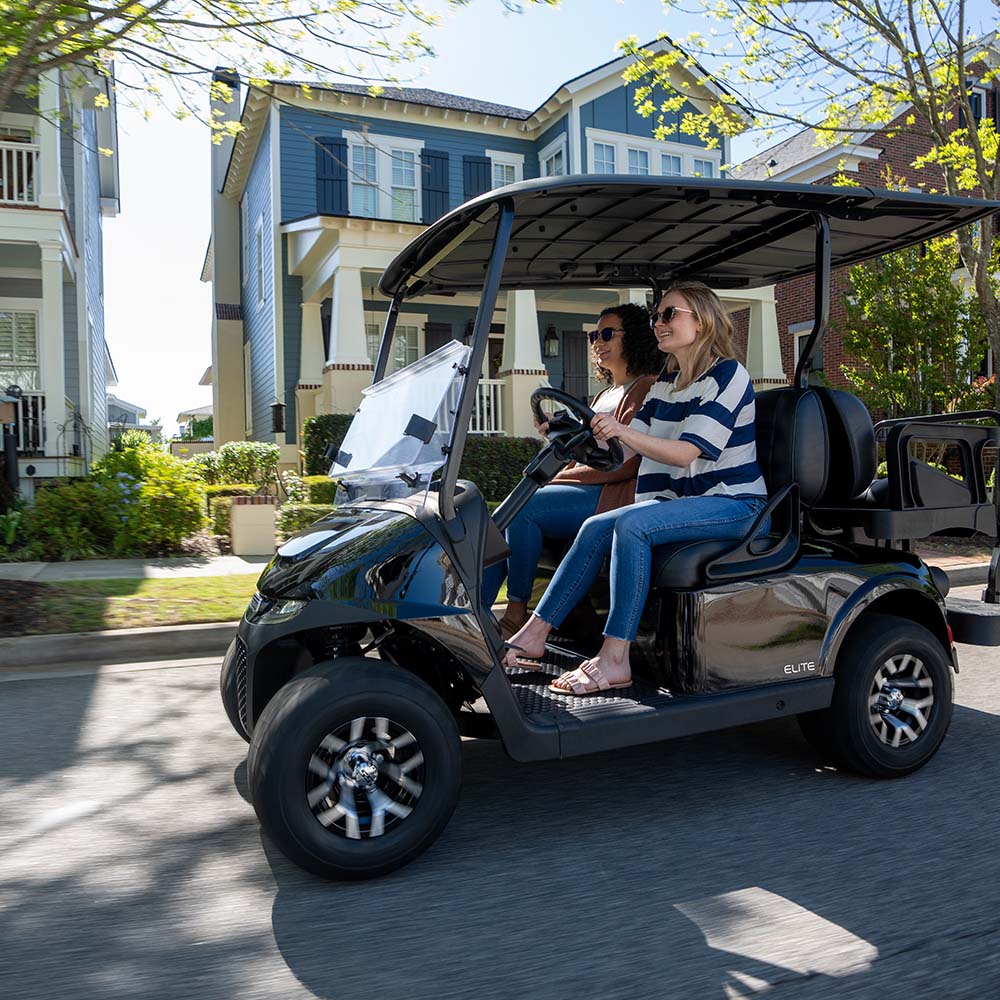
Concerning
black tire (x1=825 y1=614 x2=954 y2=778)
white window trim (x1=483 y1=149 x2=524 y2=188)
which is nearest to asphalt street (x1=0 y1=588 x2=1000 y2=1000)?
black tire (x1=825 y1=614 x2=954 y2=778)

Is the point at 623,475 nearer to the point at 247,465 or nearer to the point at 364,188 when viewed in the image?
the point at 247,465

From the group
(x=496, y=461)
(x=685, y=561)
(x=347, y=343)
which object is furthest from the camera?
(x=347, y=343)

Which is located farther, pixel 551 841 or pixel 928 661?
pixel 928 661

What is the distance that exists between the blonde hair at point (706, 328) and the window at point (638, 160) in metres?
16.2

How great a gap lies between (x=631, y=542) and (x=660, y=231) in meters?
1.50

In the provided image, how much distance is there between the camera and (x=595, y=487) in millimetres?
4172

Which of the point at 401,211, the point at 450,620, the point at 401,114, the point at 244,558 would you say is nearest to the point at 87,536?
the point at 244,558

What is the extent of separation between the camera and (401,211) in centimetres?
1773

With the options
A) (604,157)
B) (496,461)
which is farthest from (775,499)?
(604,157)

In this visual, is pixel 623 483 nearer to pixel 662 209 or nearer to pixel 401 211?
pixel 662 209

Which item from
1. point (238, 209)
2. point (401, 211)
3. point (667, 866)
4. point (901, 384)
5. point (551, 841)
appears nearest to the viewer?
point (667, 866)

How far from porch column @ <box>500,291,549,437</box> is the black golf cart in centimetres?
1195

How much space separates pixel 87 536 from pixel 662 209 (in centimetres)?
771

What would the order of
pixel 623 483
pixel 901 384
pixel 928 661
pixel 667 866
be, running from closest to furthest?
pixel 667 866 < pixel 928 661 < pixel 623 483 < pixel 901 384
